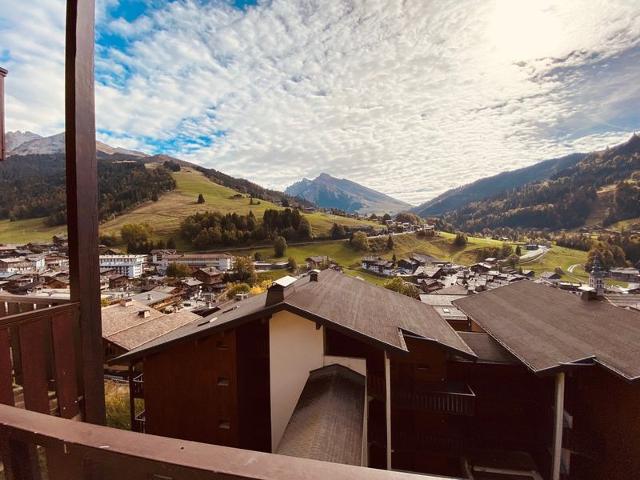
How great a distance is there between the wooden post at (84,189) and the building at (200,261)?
8209 centimetres

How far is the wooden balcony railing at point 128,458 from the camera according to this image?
2.83ft

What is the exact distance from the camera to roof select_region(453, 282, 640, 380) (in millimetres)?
7258

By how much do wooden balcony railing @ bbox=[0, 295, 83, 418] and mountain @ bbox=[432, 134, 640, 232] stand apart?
574 feet

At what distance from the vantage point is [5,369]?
205 centimetres

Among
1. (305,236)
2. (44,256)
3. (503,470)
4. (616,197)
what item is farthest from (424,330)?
(616,197)

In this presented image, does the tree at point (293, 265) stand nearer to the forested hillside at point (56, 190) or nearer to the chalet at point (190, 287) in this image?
the chalet at point (190, 287)

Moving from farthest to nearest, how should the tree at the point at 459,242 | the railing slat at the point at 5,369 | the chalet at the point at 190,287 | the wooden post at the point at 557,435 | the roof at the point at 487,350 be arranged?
the tree at the point at 459,242, the chalet at the point at 190,287, the roof at the point at 487,350, the wooden post at the point at 557,435, the railing slat at the point at 5,369

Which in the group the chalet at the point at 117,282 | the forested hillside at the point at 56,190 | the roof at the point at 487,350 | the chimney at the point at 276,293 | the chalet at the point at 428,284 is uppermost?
the forested hillside at the point at 56,190

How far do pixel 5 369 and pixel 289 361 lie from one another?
21.2 ft

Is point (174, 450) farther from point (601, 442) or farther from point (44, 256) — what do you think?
point (44, 256)

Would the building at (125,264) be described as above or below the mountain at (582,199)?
below

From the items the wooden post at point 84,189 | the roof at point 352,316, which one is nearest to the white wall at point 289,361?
the roof at point 352,316

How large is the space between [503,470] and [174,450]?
11255 mm

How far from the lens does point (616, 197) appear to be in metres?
137
